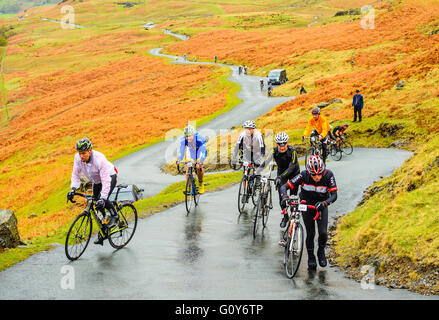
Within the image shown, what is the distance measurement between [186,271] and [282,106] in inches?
1484

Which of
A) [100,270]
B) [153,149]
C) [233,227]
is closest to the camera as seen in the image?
[100,270]

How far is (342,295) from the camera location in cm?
803

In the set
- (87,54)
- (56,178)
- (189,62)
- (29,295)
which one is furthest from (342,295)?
(87,54)

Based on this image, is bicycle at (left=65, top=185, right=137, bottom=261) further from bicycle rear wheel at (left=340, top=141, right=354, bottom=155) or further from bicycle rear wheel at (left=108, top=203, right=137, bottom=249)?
bicycle rear wheel at (left=340, top=141, right=354, bottom=155)

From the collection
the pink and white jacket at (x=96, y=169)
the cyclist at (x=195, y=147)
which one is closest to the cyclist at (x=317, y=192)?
the pink and white jacket at (x=96, y=169)

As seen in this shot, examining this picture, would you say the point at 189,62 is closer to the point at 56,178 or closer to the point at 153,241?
the point at 56,178

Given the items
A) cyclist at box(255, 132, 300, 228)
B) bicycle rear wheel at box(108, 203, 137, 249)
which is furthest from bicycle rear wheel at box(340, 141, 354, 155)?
bicycle rear wheel at box(108, 203, 137, 249)

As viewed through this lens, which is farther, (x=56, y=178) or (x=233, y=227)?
(x=56, y=178)

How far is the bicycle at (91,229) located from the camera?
33.8ft

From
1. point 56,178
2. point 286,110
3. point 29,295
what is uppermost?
point 29,295

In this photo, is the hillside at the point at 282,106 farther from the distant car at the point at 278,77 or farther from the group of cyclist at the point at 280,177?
the distant car at the point at 278,77
